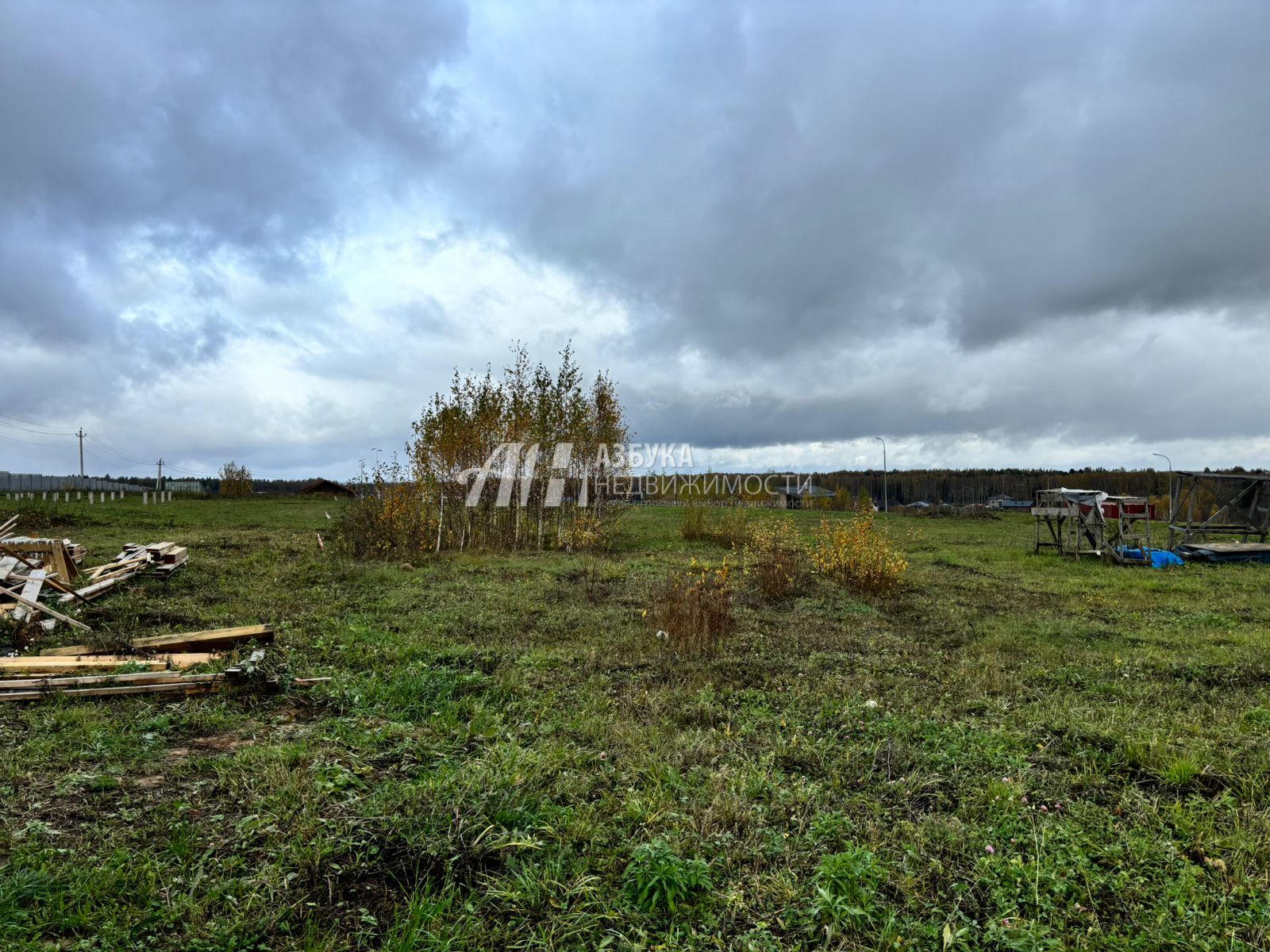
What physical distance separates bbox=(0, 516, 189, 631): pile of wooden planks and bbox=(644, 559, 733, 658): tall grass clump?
612cm

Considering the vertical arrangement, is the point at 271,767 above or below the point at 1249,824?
above

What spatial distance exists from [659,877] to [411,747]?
1894 mm

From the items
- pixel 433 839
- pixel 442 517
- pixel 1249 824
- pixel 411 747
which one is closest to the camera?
pixel 433 839

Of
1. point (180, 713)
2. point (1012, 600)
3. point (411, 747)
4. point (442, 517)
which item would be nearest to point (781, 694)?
point (411, 747)

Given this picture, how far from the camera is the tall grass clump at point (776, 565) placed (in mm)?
9680

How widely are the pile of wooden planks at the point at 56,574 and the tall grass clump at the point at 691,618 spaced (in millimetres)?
6123

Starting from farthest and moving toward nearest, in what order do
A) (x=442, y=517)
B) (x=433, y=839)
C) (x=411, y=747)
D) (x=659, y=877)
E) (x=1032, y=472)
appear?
(x=1032, y=472), (x=442, y=517), (x=411, y=747), (x=433, y=839), (x=659, y=877)

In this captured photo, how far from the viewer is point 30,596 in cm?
726

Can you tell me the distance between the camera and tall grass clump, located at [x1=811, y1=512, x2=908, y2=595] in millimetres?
10266

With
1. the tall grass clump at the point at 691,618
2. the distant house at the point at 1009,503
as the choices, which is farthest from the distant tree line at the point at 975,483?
the tall grass clump at the point at 691,618

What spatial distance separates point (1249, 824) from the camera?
10.3 ft

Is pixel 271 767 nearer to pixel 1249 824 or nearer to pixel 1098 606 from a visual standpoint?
pixel 1249 824

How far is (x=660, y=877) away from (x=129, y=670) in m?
5.00

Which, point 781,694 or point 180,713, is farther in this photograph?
point 781,694
